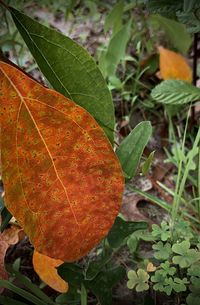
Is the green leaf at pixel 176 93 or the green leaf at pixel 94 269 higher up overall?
the green leaf at pixel 176 93

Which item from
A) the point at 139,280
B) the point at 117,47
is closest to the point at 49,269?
the point at 139,280

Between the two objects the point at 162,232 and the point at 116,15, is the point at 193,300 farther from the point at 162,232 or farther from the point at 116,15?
the point at 116,15

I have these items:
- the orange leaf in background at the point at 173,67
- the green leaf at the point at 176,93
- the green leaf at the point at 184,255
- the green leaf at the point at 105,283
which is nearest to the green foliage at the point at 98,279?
the green leaf at the point at 105,283

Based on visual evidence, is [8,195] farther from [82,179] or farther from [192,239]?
[192,239]

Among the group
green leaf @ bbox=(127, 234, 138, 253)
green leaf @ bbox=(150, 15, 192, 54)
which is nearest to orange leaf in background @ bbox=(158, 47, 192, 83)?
green leaf @ bbox=(150, 15, 192, 54)

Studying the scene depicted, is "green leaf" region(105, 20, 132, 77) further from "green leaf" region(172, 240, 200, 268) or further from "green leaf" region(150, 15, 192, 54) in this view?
"green leaf" region(172, 240, 200, 268)

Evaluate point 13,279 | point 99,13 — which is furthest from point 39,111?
point 99,13

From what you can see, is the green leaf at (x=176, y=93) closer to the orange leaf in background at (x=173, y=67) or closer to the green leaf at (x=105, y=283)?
the orange leaf in background at (x=173, y=67)
